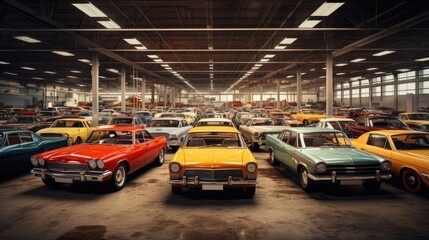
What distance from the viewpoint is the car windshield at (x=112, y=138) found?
7.33m

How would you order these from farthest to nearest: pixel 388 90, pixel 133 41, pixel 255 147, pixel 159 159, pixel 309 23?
1. pixel 388 90
2. pixel 133 41
3. pixel 309 23
4. pixel 255 147
5. pixel 159 159

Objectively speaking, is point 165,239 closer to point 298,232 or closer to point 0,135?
point 298,232

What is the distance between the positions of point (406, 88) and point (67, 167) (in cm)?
4787

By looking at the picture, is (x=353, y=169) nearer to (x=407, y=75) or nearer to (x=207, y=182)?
(x=207, y=182)

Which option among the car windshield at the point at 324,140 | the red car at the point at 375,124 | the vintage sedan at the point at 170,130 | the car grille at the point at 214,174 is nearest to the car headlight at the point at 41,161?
the car grille at the point at 214,174

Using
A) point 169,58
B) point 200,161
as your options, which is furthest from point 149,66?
point 200,161

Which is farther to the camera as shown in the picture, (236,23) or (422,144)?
(236,23)

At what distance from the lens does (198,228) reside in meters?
4.35

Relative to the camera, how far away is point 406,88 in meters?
41.0

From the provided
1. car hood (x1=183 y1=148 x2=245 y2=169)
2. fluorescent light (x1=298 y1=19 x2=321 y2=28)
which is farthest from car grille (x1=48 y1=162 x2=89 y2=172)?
fluorescent light (x1=298 y1=19 x2=321 y2=28)

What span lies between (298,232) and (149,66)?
32121mm

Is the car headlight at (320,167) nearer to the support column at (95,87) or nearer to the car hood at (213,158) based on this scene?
the car hood at (213,158)

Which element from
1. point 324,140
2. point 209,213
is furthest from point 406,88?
point 209,213

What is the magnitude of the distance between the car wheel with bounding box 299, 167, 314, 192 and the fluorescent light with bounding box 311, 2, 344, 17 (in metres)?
9.24
